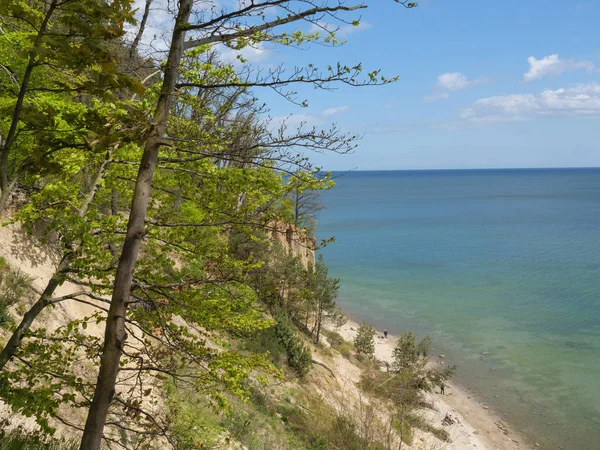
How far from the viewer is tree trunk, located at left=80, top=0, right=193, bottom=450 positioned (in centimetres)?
475

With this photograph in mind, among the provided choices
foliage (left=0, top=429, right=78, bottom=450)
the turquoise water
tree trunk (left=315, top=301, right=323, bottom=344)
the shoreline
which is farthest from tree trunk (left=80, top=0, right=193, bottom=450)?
tree trunk (left=315, top=301, right=323, bottom=344)

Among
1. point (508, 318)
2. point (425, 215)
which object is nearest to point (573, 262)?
point (508, 318)

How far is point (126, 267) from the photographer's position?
16.0 ft

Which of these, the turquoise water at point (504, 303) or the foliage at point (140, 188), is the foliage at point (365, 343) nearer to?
the turquoise water at point (504, 303)

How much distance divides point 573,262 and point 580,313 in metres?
21.1

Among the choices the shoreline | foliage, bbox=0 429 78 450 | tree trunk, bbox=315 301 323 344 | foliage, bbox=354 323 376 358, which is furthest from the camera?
foliage, bbox=354 323 376 358

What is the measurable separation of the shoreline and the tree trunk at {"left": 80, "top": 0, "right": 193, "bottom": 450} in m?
23.3

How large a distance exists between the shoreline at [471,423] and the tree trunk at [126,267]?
23.3 m

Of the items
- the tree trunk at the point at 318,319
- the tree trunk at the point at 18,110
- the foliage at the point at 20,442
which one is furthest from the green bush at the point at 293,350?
the tree trunk at the point at 18,110

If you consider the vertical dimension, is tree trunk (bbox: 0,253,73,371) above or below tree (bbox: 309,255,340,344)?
above

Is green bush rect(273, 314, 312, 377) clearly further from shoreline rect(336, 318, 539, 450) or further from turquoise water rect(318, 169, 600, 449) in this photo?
turquoise water rect(318, 169, 600, 449)

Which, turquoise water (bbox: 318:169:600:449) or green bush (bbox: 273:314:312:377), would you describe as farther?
turquoise water (bbox: 318:169:600:449)

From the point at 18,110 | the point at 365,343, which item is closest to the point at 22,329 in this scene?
the point at 18,110

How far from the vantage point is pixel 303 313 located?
109 feet
